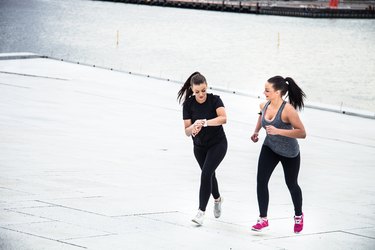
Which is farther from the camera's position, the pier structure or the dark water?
the pier structure

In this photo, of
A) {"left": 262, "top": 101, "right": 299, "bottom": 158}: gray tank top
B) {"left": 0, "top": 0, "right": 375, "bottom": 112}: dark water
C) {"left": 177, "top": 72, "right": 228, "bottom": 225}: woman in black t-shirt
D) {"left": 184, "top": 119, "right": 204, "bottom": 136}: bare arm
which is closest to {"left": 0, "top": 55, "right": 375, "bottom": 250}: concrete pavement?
{"left": 177, "top": 72, "right": 228, "bottom": 225}: woman in black t-shirt

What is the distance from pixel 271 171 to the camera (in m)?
7.67

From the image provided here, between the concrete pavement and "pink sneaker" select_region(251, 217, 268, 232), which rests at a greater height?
"pink sneaker" select_region(251, 217, 268, 232)

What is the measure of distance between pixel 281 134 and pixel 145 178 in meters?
3.57

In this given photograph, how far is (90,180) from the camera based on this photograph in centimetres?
1004

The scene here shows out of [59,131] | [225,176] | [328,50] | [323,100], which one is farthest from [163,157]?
[328,50]

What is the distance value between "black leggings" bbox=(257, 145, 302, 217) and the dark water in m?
41.7

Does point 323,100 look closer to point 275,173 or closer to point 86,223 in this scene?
point 275,173

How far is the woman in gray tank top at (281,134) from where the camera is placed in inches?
291

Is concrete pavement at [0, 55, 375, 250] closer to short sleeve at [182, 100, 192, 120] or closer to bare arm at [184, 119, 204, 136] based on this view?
bare arm at [184, 119, 204, 136]

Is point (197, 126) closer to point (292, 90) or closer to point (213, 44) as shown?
point (292, 90)

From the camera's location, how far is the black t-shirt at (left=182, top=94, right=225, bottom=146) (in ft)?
25.1

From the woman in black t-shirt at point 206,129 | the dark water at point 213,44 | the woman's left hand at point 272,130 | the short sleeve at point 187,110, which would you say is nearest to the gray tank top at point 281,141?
the woman's left hand at point 272,130

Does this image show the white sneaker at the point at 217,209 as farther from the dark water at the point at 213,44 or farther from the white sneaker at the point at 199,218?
the dark water at the point at 213,44
